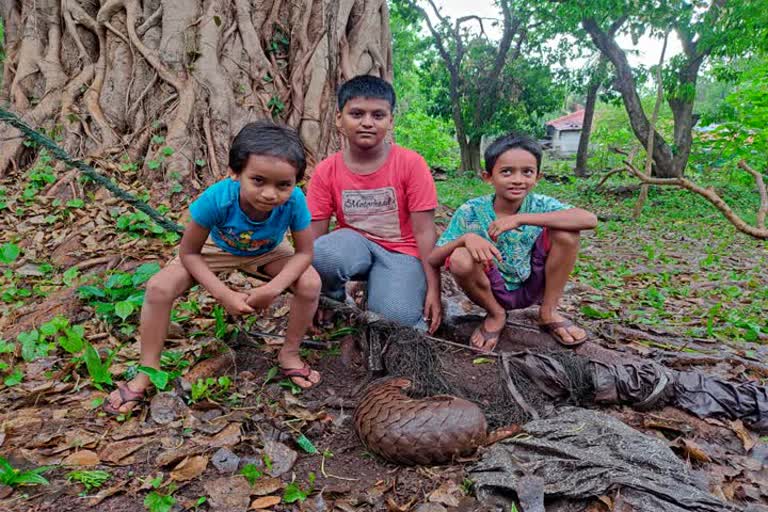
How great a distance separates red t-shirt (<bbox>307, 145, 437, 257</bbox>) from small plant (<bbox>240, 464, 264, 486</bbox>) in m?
1.48

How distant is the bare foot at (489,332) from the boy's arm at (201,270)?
1.26 metres

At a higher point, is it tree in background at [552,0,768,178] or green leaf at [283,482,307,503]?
tree in background at [552,0,768,178]

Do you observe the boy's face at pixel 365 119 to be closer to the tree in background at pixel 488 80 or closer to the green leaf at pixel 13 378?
the green leaf at pixel 13 378

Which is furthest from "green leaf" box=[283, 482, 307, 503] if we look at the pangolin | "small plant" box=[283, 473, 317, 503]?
the pangolin

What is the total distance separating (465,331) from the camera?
3045mm

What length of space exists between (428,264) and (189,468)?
155cm

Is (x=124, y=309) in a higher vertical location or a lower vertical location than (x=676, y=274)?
higher

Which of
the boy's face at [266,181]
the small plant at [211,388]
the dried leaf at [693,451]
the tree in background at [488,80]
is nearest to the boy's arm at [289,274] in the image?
the boy's face at [266,181]

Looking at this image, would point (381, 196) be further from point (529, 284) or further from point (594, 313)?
point (594, 313)

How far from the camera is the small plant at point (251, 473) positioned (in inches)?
70.3

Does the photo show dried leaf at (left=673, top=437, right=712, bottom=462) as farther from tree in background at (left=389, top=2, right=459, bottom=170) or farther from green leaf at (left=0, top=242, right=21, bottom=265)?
tree in background at (left=389, top=2, right=459, bottom=170)

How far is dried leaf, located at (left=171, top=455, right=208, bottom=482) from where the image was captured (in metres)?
1.78

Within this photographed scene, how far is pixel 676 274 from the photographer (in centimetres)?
490

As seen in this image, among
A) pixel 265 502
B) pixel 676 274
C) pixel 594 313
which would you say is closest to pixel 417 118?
pixel 676 274
